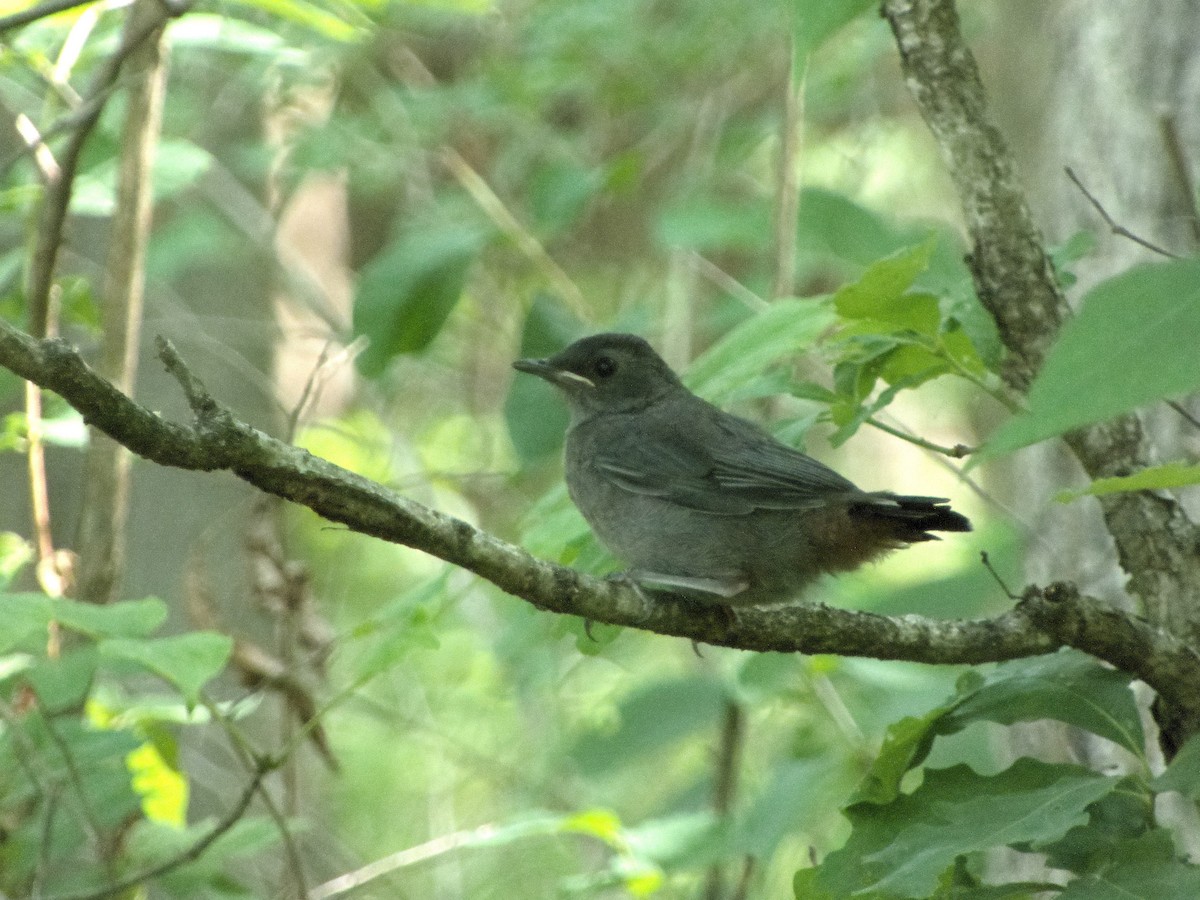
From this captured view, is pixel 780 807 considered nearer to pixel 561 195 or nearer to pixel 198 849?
pixel 198 849

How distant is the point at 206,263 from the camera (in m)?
7.47

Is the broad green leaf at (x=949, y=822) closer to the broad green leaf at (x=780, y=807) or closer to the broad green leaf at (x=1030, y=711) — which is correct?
the broad green leaf at (x=1030, y=711)

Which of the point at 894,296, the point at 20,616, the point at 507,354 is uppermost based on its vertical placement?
the point at 507,354

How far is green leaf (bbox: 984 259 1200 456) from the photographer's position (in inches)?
50.9

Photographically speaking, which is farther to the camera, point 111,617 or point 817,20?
point 111,617

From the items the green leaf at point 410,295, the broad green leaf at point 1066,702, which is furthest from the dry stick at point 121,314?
the broad green leaf at point 1066,702

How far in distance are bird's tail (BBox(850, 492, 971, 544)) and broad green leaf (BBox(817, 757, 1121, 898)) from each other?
2.09 feet

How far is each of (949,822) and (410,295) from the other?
2.51 metres

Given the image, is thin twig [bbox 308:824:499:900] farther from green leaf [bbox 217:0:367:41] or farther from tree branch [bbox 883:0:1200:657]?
green leaf [bbox 217:0:367:41]

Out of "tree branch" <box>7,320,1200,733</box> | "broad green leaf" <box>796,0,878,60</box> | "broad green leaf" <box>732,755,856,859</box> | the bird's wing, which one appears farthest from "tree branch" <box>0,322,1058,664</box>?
"broad green leaf" <box>732,755,856,859</box>

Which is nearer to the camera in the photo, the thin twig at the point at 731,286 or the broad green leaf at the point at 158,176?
the broad green leaf at the point at 158,176

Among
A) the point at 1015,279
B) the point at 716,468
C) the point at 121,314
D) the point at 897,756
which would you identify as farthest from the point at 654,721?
the point at 1015,279

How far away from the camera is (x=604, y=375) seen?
4535 millimetres

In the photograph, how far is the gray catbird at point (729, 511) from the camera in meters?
3.42
